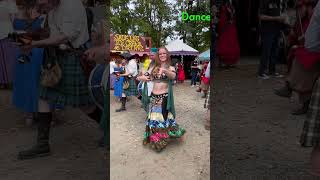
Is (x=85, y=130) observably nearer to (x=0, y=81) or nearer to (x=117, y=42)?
(x=0, y=81)

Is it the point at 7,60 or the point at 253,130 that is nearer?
the point at 7,60

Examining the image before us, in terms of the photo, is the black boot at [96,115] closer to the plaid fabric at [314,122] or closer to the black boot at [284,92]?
the plaid fabric at [314,122]

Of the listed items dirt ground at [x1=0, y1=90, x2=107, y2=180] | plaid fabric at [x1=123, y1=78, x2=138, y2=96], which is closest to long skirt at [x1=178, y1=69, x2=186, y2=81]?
plaid fabric at [x1=123, y1=78, x2=138, y2=96]

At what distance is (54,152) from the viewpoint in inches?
61.2

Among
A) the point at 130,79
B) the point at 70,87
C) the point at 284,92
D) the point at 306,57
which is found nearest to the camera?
the point at 130,79

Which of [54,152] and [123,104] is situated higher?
[123,104]

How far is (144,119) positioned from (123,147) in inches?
3.9

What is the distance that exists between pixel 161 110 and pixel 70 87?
306 millimetres

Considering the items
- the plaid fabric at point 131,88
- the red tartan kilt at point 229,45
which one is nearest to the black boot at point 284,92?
the red tartan kilt at point 229,45

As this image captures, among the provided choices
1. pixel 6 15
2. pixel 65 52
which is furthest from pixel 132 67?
pixel 6 15

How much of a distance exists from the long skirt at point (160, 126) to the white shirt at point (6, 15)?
0.44m

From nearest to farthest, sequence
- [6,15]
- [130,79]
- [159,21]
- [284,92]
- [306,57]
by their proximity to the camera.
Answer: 1. [159,21]
2. [130,79]
3. [6,15]
4. [306,57]
5. [284,92]

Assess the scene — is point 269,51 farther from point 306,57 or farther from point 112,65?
point 112,65

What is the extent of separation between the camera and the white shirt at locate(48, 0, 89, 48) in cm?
117
